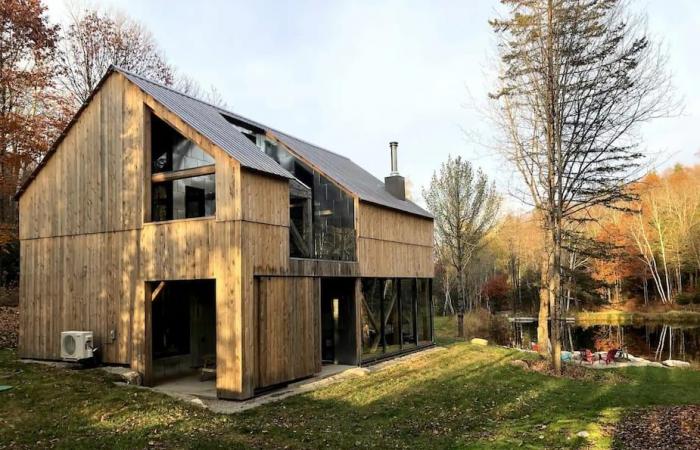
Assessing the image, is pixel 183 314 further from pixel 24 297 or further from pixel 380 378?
pixel 380 378

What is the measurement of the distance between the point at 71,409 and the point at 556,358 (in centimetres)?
1052


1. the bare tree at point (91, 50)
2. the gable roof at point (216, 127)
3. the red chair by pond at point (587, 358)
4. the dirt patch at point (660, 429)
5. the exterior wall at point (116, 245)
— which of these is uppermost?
the bare tree at point (91, 50)

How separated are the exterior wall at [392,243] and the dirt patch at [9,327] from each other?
9918mm

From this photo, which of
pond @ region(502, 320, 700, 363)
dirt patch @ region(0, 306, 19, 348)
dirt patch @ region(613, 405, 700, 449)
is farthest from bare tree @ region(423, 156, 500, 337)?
dirt patch @ region(0, 306, 19, 348)

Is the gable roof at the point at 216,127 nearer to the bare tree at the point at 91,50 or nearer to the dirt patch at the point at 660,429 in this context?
the dirt patch at the point at 660,429

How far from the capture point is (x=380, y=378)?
1163cm

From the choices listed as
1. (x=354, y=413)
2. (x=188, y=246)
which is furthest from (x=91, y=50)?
(x=354, y=413)

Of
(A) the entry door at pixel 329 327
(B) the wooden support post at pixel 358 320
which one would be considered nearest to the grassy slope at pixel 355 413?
(B) the wooden support post at pixel 358 320

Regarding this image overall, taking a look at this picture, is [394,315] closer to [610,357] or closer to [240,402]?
[610,357]

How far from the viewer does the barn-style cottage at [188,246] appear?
9.59 metres

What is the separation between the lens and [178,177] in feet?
34.0

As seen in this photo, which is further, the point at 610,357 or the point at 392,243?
the point at 392,243

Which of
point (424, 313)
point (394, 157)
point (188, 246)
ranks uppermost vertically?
point (394, 157)

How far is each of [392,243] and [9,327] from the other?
1174 centimetres
